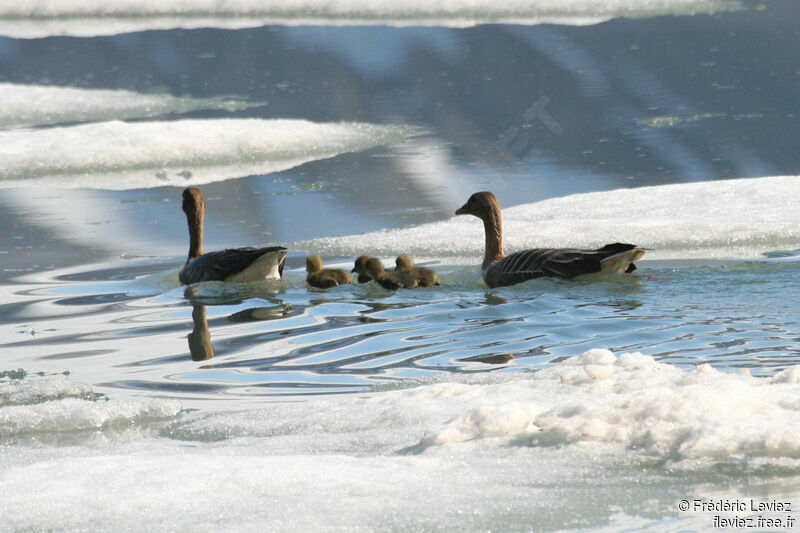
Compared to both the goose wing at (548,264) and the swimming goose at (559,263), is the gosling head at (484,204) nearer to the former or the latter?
the swimming goose at (559,263)

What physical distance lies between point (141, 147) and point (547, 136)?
506 centimetres

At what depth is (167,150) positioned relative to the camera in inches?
607

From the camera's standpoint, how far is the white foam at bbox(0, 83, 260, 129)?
18.3 meters

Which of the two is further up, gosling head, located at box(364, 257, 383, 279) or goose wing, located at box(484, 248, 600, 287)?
gosling head, located at box(364, 257, 383, 279)

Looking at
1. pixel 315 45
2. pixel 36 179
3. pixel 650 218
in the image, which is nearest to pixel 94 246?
pixel 36 179

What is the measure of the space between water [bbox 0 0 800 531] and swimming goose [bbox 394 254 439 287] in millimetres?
140

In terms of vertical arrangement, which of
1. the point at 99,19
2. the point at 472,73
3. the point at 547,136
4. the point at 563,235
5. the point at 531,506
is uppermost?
the point at 99,19

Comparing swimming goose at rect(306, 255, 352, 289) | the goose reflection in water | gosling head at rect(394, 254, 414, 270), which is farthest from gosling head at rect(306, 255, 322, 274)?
the goose reflection in water

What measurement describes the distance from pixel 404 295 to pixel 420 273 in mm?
301

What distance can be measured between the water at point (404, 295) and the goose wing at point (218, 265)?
6.2 inches

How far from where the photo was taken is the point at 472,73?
20.4m

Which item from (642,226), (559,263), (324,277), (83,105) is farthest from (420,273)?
(83,105)

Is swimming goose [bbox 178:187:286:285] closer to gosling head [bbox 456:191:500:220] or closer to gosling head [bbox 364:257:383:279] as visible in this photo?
gosling head [bbox 364:257:383:279]

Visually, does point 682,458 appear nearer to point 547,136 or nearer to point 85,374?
point 85,374
